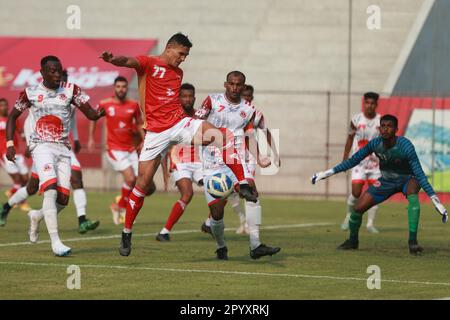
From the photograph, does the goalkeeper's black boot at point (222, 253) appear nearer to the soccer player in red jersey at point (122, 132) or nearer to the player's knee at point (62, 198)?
the player's knee at point (62, 198)

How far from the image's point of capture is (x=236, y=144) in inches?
630

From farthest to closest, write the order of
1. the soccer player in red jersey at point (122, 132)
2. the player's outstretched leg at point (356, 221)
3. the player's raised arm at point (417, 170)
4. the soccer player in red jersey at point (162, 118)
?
1. the soccer player in red jersey at point (122, 132)
2. the player's outstretched leg at point (356, 221)
3. the player's raised arm at point (417, 170)
4. the soccer player in red jersey at point (162, 118)

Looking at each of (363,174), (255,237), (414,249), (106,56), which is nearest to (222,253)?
(255,237)

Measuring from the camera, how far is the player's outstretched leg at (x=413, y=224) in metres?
16.4

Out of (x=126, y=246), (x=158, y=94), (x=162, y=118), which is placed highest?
(x=158, y=94)

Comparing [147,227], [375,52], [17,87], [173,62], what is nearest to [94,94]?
[17,87]

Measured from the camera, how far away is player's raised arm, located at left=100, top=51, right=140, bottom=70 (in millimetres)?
Answer: 12984

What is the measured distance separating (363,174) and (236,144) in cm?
583

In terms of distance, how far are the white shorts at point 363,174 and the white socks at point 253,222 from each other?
6.46 m

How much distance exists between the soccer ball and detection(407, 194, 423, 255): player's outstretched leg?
A: 10.5 ft

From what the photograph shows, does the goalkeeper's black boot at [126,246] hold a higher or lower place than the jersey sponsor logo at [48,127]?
lower

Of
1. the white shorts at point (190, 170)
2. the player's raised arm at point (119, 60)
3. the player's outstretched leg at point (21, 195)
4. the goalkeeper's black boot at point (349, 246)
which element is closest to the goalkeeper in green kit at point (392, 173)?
the goalkeeper's black boot at point (349, 246)

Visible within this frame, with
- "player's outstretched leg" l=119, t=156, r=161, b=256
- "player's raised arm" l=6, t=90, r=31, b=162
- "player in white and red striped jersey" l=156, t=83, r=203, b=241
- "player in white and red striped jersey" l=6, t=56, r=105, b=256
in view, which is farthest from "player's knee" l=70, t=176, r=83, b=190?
"player's outstretched leg" l=119, t=156, r=161, b=256

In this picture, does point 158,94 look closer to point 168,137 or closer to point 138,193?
point 168,137
